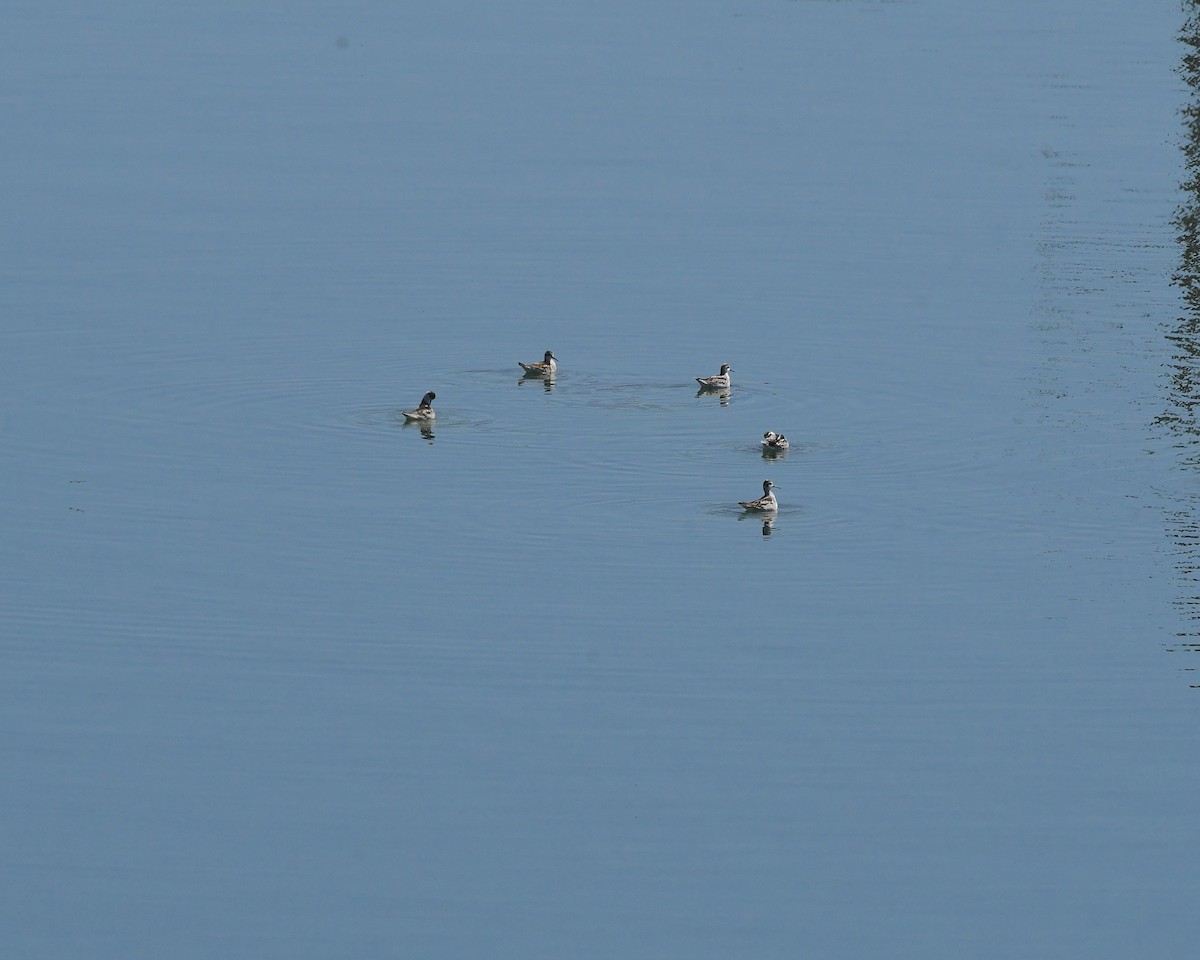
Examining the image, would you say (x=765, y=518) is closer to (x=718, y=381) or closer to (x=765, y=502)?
(x=765, y=502)

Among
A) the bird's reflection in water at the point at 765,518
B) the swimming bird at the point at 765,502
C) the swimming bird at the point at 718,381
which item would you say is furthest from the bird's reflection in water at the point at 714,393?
the bird's reflection in water at the point at 765,518

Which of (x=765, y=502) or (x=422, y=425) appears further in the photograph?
(x=422, y=425)

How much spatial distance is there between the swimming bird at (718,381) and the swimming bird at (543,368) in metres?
2.46

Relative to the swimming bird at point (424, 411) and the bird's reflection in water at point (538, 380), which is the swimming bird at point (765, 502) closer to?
the swimming bird at point (424, 411)

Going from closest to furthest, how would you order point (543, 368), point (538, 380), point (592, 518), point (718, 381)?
point (592, 518), point (718, 381), point (543, 368), point (538, 380)

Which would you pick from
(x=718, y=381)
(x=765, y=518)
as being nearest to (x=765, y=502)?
(x=765, y=518)

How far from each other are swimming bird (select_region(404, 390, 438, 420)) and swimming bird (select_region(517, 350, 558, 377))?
103 inches

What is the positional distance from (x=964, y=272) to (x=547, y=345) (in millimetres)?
9933

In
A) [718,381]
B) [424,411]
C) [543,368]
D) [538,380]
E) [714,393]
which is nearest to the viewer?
[424,411]

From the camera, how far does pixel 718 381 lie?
36219mm

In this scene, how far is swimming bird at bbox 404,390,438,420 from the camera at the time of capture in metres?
34.5

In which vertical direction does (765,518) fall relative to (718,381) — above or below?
below

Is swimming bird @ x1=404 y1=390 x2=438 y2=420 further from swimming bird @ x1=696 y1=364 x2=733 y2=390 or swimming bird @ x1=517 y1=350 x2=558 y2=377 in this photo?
swimming bird @ x1=696 y1=364 x2=733 y2=390

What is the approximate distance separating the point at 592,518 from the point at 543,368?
296 inches
